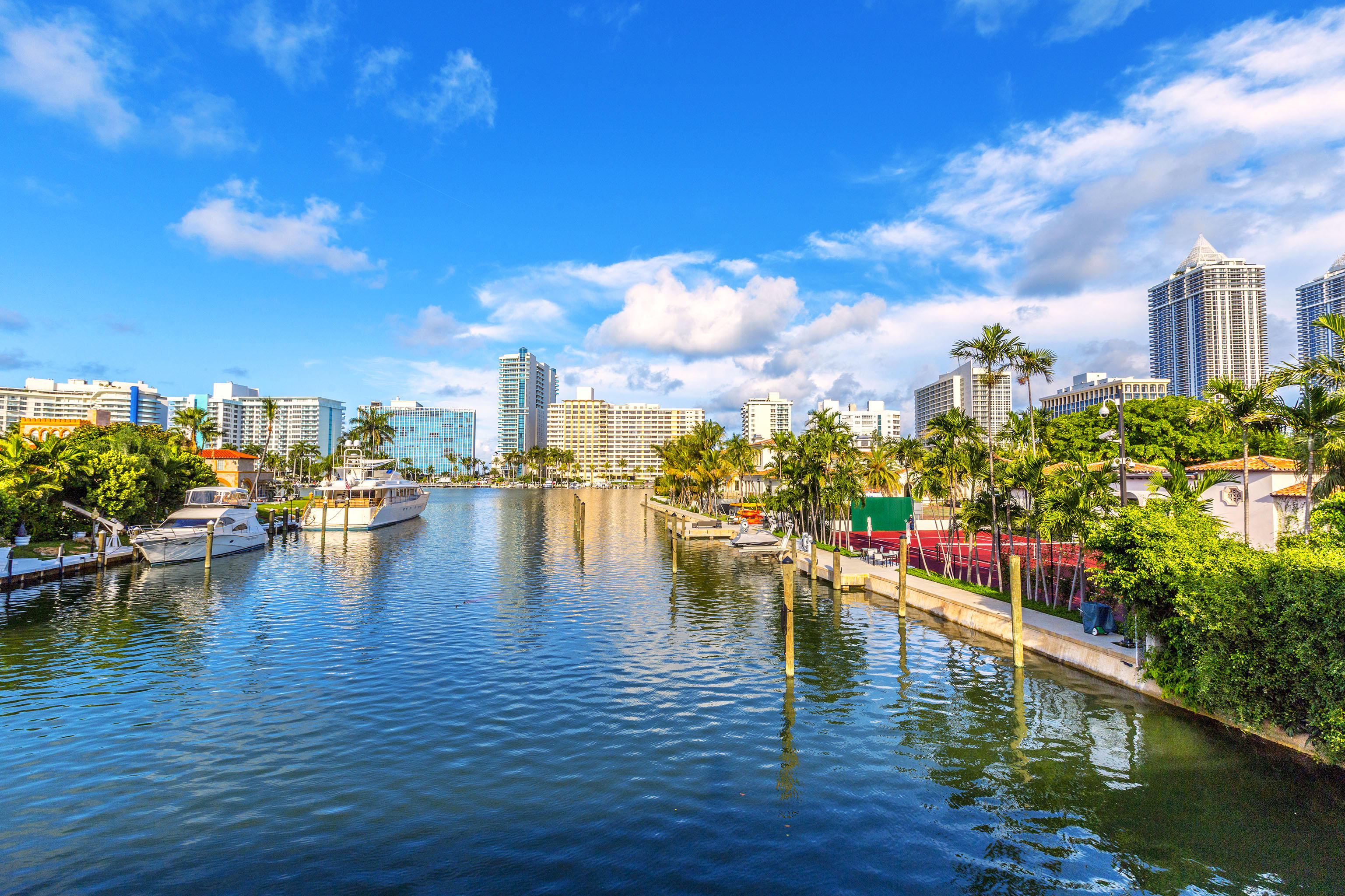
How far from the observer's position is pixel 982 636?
88.7 feet

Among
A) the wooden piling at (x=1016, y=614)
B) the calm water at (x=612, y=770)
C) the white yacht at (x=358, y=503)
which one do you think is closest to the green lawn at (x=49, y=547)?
the calm water at (x=612, y=770)

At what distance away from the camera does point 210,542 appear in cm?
4412

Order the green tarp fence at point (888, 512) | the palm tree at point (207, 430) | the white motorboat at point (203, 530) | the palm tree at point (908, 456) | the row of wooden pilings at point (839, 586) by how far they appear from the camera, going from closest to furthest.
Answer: the row of wooden pilings at point (839, 586) → the white motorboat at point (203, 530) → the green tarp fence at point (888, 512) → the palm tree at point (908, 456) → the palm tree at point (207, 430)

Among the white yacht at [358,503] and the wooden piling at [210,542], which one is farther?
A: the white yacht at [358,503]

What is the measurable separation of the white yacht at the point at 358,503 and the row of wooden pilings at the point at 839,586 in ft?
148

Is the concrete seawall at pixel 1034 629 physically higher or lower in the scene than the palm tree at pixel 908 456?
lower

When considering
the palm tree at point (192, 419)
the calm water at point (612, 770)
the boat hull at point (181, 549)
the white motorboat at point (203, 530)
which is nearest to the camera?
the calm water at point (612, 770)

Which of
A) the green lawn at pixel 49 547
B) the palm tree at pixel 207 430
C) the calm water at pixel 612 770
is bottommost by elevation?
the calm water at pixel 612 770

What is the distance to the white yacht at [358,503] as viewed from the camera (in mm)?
75438

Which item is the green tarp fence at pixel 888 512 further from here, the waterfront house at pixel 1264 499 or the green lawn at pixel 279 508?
the green lawn at pixel 279 508

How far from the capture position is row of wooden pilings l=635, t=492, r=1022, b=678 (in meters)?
22.4

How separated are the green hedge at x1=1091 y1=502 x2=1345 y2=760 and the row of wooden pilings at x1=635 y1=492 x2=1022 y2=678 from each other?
3498mm

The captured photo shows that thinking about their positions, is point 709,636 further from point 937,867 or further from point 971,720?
point 937,867

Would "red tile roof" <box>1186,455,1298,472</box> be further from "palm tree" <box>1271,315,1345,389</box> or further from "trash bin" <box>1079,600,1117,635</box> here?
"trash bin" <box>1079,600,1117,635</box>
